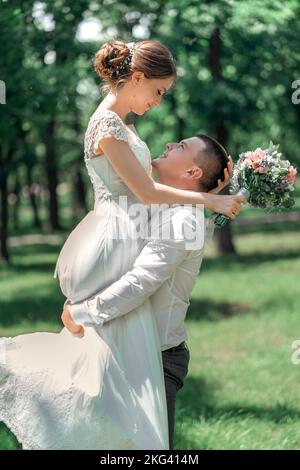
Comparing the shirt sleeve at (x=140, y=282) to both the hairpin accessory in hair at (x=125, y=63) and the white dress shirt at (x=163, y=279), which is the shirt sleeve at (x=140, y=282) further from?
the hairpin accessory in hair at (x=125, y=63)

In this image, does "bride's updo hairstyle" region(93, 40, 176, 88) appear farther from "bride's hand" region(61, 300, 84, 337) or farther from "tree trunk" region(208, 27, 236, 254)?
"tree trunk" region(208, 27, 236, 254)

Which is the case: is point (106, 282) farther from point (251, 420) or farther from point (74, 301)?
point (251, 420)

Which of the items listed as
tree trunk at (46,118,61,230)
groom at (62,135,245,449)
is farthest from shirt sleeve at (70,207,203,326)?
tree trunk at (46,118,61,230)

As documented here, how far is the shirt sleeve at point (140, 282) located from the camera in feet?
11.4

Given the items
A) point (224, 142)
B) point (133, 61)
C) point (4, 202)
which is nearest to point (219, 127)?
point (224, 142)

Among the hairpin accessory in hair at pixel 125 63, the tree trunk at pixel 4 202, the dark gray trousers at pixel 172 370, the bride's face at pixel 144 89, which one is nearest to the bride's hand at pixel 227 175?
the bride's face at pixel 144 89

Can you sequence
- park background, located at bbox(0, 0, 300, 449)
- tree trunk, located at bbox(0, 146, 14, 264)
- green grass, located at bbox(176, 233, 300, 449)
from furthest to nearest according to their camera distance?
tree trunk, located at bbox(0, 146, 14, 264), park background, located at bbox(0, 0, 300, 449), green grass, located at bbox(176, 233, 300, 449)

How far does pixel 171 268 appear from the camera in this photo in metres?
3.53

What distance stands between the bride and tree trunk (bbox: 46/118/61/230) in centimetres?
2147

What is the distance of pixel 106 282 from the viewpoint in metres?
3.57

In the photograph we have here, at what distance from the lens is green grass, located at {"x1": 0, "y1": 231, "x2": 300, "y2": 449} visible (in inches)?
254

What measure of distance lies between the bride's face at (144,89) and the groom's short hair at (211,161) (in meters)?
0.24

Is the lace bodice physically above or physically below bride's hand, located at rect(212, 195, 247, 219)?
above

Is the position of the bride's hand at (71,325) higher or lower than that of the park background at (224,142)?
higher
